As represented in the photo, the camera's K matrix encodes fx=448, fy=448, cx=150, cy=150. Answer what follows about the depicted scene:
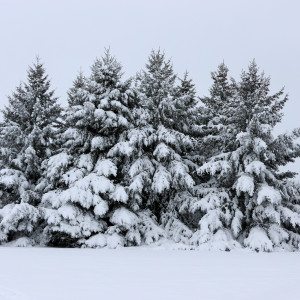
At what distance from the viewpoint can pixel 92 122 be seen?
27.5 m

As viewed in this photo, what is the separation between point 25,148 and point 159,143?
8610mm

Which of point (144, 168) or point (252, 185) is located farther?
point (144, 168)

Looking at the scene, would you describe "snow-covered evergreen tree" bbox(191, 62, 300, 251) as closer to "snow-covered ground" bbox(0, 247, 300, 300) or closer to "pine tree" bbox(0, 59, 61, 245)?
"snow-covered ground" bbox(0, 247, 300, 300)

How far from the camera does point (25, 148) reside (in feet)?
93.8

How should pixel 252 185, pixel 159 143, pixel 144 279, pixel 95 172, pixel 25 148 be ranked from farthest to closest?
1. pixel 25 148
2. pixel 159 143
3. pixel 95 172
4. pixel 252 185
5. pixel 144 279

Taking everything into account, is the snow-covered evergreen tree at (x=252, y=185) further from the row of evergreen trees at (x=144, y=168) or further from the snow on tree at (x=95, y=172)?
the snow on tree at (x=95, y=172)

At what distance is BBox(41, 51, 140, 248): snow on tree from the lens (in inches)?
969

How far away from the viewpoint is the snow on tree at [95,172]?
24609mm

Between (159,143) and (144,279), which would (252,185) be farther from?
(144,279)

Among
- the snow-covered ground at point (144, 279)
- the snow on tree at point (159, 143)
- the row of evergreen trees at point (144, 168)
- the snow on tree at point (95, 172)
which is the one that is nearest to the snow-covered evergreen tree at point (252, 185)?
the row of evergreen trees at point (144, 168)

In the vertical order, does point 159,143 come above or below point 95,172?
above

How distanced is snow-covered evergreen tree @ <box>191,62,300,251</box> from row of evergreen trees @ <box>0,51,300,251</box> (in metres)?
0.07

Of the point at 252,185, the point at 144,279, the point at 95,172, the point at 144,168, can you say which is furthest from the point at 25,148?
the point at 144,279

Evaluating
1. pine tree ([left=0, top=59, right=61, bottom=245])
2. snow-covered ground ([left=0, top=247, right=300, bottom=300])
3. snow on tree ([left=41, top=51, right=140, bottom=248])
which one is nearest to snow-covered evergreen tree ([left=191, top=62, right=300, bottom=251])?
snow on tree ([left=41, top=51, right=140, bottom=248])
